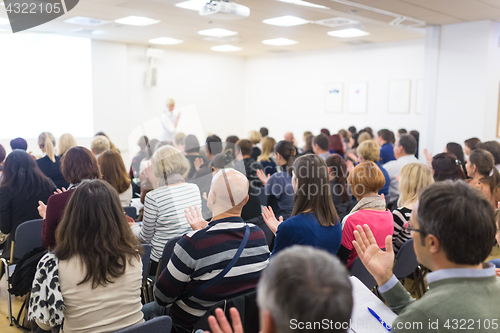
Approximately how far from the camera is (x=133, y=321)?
69.8 inches

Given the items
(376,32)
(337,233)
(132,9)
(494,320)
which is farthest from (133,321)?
(376,32)

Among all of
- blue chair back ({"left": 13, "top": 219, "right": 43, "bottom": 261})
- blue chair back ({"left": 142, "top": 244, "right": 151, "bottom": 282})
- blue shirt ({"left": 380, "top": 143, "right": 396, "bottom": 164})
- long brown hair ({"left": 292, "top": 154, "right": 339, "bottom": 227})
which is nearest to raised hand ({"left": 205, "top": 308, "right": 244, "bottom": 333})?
long brown hair ({"left": 292, "top": 154, "right": 339, "bottom": 227})

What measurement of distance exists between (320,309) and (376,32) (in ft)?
29.3

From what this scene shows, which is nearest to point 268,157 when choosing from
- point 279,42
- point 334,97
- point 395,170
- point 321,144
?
point 321,144

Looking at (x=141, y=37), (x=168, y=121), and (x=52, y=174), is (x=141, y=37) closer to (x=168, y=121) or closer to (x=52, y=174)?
(x=52, y=174)

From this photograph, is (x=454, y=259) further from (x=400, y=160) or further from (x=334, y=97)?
(x=334, y=97)

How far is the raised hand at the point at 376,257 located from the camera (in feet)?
4.70

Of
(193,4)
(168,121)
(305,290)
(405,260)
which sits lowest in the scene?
(405,260)

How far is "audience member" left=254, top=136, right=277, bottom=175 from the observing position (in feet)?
18.2

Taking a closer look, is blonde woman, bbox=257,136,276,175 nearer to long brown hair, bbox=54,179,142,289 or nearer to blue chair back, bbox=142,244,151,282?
blue chair back, bbox=142,244,151,282

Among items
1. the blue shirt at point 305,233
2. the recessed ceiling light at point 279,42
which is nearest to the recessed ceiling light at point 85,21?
the recessed ceiling light at point 279,42

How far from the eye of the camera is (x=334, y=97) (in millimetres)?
11453

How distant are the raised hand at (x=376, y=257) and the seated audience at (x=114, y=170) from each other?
2.66 metres

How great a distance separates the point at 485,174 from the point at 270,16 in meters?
4.76
